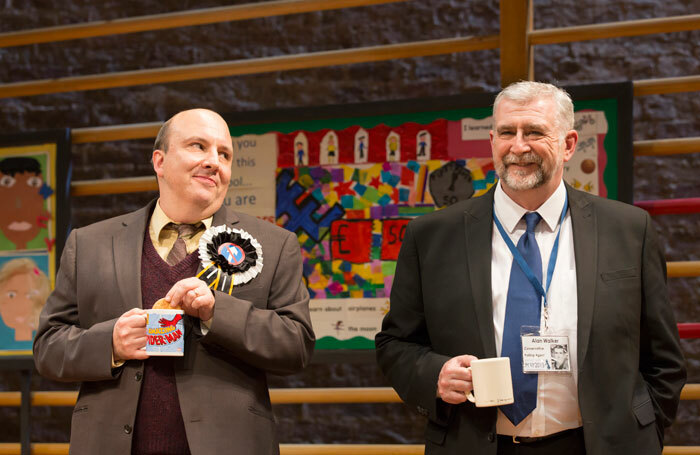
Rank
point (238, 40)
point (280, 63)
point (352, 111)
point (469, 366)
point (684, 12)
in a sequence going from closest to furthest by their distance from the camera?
point (469, 366)
point (352, 111)
point (280, 63)
point (684, 12)
point (238, 40)

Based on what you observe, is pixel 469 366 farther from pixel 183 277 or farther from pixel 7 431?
pixel 7 431

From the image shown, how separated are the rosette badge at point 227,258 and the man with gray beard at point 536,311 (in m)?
0.41

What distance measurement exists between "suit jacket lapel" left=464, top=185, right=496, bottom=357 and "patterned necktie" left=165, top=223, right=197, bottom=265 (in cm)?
76

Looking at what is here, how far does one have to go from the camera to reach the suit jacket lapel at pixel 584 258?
1888 mm

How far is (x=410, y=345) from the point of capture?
6.89ft

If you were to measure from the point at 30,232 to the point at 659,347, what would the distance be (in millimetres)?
2635

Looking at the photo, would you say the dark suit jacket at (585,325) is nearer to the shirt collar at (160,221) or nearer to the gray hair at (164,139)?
the shirt collar at (160,221)

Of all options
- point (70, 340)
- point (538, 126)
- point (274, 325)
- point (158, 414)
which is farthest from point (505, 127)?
point (70, 340)

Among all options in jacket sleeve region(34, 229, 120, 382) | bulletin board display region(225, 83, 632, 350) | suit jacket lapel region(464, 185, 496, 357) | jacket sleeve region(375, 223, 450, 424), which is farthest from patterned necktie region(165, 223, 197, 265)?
bulletin board display region(225, 83, 632, 350)

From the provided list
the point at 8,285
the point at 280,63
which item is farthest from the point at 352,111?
the point at 8,285

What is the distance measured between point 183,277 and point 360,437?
1.98 metres

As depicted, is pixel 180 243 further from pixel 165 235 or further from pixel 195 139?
pixel 195 139

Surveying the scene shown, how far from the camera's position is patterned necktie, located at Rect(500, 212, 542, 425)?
1.86 meters

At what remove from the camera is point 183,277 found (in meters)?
2.02
